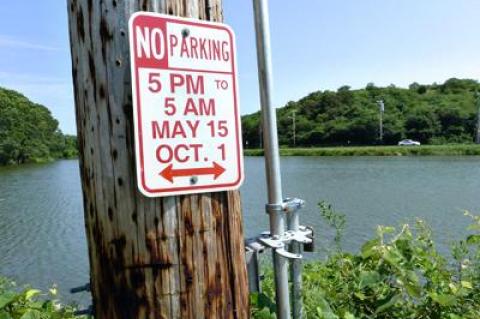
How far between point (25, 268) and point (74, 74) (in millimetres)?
9094

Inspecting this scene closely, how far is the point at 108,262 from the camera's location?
1.27 m

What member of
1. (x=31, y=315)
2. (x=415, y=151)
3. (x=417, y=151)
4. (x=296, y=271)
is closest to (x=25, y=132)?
(x=415, y=151)

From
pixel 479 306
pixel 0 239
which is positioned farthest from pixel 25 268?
pixel 479 306

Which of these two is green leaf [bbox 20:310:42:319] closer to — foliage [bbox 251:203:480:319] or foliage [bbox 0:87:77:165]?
foliage [bbox 251:203:480:319]

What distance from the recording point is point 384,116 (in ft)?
253

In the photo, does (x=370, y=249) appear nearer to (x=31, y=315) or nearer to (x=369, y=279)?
(x=369, y=279)

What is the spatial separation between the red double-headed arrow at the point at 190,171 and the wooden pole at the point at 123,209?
0.21 feet

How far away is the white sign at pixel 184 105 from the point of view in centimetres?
123

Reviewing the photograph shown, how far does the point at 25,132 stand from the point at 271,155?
271 feet

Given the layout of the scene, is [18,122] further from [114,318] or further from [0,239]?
[114,318]

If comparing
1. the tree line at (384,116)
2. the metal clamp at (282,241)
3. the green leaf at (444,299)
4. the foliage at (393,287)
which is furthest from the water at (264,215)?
the tree line at (384,116)

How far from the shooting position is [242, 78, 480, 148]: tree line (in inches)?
Answer: 2800

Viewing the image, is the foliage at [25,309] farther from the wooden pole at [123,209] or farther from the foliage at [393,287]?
the wooden pole at [123,209]

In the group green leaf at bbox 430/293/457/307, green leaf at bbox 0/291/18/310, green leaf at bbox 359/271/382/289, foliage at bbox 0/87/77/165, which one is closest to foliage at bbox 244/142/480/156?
foliage at bbox 0/87/77/165
